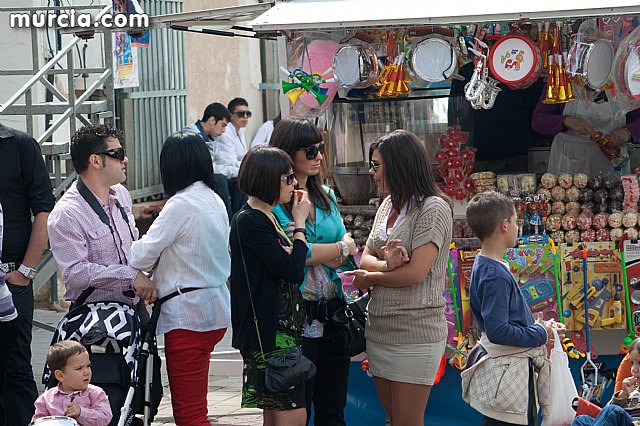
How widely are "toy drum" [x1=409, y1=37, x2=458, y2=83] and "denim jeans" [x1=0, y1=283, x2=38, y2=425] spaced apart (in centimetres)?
234

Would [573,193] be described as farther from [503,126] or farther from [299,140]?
[299,140]

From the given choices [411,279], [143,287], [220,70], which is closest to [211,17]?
[143,287]

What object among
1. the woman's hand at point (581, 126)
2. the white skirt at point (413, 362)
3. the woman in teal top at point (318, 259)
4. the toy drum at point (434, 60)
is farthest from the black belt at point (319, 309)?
the woman's hand at point (581, 126)

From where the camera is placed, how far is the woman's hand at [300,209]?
4.49 m

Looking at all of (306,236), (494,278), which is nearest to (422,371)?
(494,278)

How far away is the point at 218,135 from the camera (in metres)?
10.7

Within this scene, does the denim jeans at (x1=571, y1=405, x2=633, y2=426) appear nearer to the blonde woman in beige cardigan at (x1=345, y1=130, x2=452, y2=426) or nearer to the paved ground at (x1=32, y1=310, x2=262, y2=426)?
the blonde woman in beige cardigan at (x1=345, y1=130, x2=452, y2=426)

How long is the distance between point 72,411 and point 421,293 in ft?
4.97

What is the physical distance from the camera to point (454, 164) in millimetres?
6121

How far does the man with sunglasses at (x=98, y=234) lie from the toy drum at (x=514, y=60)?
203 cm

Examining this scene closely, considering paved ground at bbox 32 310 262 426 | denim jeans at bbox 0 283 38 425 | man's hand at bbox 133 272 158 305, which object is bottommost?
paved ground at bbox 32 310 262 426

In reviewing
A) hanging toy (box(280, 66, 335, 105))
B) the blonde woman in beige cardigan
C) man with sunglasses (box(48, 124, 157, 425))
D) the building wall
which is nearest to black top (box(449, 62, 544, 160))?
hanging toy (box(280, 66, 335, 105))

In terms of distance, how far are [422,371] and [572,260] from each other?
1.55 metres

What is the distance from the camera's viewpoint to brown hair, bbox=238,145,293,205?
438cm
